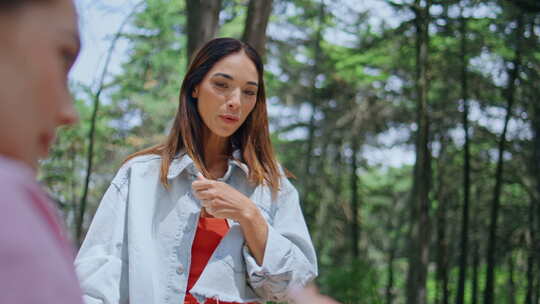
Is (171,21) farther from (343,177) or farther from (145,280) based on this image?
(145,280)

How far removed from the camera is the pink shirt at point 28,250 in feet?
1.25

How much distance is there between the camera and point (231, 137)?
2490 millimetres

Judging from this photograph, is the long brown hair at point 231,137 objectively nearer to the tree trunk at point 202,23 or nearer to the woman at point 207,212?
the woman at point 207,212

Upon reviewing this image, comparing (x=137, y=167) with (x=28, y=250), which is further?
(x=137, y=167)

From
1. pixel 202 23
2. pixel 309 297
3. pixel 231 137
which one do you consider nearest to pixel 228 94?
pixel 231 137

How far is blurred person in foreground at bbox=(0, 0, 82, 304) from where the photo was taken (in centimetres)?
39

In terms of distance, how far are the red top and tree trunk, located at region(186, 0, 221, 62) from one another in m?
3.49

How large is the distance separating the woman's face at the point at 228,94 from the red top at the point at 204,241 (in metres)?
0.33

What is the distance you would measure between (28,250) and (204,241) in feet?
5.91

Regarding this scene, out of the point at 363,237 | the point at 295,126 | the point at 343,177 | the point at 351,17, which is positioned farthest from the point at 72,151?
the point at 363,237

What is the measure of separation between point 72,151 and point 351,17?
7.33 metres

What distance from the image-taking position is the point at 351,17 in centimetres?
1346

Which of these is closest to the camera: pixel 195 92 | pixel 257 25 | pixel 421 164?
pixel 195 92

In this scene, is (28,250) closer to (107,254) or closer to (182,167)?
(107,254)
